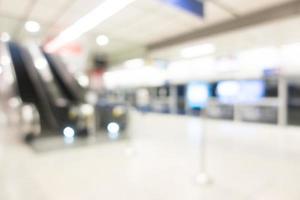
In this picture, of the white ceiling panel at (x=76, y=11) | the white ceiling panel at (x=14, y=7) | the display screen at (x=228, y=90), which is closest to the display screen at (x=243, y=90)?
the display screen at (x=228, y=90)

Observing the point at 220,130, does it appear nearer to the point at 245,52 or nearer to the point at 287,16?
the point at 287,16

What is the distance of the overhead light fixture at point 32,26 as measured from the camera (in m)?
5.49

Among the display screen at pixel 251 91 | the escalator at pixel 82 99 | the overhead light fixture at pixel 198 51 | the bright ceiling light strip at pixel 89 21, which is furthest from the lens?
the overhead light fixture at pixel 198 51

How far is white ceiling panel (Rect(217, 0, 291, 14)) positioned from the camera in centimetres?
417

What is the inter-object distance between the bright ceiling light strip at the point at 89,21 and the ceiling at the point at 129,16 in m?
0.19

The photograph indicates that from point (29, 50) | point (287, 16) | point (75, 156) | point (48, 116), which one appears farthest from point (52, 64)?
point (287, 16)

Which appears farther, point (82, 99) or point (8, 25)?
point (82, 99)

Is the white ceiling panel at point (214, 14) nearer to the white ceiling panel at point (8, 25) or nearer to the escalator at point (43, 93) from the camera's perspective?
the escalator at point (43, 93)

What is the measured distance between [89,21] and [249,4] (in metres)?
3.31

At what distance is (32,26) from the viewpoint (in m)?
5.75

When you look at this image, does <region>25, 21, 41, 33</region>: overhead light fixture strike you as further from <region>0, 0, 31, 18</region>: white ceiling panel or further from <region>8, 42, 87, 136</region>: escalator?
<region>8, 42, 87, 136</region>: escalator

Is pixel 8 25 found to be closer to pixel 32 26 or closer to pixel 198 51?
pixel 32 26

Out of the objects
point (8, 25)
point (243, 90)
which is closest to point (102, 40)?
point (8, 25)

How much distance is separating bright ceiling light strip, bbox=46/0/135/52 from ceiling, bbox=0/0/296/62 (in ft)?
0.62
